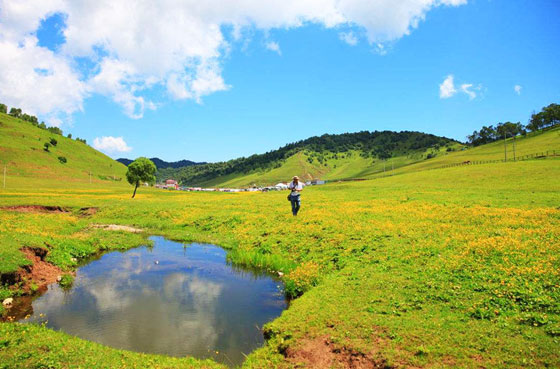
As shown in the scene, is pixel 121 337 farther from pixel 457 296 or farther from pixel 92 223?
pixel 92 223

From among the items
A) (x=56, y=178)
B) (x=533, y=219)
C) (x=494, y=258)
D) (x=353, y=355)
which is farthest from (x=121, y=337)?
(x=56, y=178)

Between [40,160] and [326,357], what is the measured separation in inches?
7514

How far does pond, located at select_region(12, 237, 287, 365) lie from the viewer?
12148 mm

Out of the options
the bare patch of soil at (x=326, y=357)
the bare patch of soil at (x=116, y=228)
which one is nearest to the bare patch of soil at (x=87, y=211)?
the bare patch of soil at (x=116, y=228)

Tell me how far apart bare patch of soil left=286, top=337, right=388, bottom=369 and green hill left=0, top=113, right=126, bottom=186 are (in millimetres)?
148884

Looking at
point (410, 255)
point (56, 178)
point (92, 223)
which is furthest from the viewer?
point (56, 178)

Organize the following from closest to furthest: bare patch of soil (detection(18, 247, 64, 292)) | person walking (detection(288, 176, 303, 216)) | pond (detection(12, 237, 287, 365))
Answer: pond (detection(12, 237, 287, 365))
bare patch of soil (detection(18, 247, 64, 292))
person walking (detection(288, 176, 303, 216))

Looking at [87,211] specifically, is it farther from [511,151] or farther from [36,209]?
[511,151]

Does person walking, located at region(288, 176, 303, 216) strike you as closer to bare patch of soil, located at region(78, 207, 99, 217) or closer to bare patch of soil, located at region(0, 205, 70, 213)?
bare patch of soil, located at region(78, 207, 99, 217)

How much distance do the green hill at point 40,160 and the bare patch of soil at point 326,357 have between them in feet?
488

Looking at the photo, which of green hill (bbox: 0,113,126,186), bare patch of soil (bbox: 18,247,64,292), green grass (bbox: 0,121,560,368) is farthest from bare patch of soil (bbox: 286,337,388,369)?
green hill (bbox: 0,113,126,186)

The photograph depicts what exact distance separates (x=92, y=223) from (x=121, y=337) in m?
29.2

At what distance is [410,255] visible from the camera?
56.7 feet

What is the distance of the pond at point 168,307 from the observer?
478 inches
